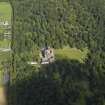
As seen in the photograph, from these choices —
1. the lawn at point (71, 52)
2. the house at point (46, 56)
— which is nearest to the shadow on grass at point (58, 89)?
the house at point (46, 56)

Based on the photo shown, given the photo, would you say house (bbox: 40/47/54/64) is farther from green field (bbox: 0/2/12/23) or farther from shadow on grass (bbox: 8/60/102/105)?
shadow on grass (bbox: 8/60/102/105)

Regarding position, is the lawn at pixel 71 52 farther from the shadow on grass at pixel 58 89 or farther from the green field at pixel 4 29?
the shadow on grass at pixel 58 89

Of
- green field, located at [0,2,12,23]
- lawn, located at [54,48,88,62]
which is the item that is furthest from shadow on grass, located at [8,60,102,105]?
green field, located at [0,2,12,23]

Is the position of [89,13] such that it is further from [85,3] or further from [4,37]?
[4,37]

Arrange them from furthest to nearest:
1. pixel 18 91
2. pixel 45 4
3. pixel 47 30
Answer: pixel 45 4, pixel 47 30, pixel 18 91

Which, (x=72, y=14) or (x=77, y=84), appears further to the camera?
(x=72, y=14)

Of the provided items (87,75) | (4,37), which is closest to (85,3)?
(4,37)
